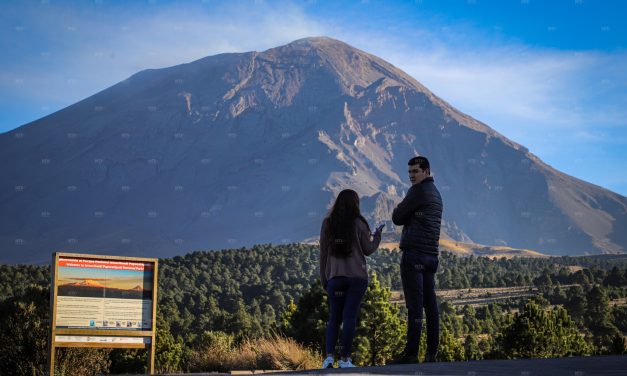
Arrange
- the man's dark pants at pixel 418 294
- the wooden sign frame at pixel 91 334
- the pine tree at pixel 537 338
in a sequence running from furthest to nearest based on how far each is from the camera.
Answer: the pine tree at pixel 537 338 < the wooden sign frame at pixel 91 334 < the man's dark pants at pixel 418 294

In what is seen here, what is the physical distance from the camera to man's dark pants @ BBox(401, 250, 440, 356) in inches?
406

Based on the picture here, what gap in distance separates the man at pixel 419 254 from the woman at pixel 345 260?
392 mm

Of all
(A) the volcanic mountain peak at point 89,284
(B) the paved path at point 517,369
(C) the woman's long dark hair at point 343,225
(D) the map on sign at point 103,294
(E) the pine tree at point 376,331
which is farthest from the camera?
(E) the pine tree at point 376,331

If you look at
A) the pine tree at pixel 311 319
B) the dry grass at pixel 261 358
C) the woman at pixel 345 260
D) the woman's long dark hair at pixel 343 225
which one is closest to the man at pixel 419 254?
the woman at pixel 345 260

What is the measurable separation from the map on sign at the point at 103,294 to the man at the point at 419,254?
4.39 meters

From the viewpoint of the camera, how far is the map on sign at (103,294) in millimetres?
12281

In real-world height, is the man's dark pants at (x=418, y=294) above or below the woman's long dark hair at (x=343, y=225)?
below

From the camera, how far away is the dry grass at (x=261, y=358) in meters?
13.3

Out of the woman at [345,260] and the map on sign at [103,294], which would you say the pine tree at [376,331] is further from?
the woman at [345,260]

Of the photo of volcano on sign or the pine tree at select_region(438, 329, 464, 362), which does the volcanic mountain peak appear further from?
the pine tree at select_region(438, 329, 464, 362)

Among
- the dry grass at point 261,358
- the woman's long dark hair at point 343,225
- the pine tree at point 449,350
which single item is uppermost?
the woman's long dark hair at point 343,225

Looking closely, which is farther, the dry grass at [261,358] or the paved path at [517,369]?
the dry grass at [261,358]

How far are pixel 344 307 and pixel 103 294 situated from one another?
4083 mm

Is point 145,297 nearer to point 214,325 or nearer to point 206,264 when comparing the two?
point 214,325
